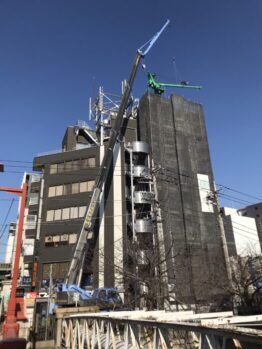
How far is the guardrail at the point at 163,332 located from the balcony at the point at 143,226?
3581 cm

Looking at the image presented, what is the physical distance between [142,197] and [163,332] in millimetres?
47490

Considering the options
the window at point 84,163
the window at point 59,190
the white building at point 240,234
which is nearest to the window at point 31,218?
the window at point 59,190

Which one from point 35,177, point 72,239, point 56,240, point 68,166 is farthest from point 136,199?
point 35,177

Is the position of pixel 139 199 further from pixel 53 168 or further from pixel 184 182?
pixel 53 168

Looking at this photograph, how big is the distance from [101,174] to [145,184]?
1425 cm

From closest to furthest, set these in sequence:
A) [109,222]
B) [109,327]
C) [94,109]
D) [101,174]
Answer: [109,327], [101,174], [109,222], [94,109]

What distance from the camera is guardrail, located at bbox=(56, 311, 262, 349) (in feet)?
15.3

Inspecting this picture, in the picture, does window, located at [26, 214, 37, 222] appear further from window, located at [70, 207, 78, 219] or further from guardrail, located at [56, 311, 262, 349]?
guardrail, located at [56, 311, 262, 349]

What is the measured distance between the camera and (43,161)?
53.8m

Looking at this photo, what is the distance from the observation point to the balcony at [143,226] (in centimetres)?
5069

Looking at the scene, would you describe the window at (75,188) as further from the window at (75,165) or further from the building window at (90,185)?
the window at (75,165)

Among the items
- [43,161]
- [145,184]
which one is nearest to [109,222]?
[145,184]

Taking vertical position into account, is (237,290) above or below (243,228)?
below

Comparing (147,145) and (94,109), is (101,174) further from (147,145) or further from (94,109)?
(94,109)
